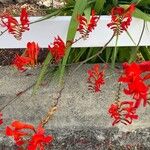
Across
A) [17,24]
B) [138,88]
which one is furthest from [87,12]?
[138,88]

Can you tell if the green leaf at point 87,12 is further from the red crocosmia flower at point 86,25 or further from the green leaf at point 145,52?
the green leaf at point 145,52

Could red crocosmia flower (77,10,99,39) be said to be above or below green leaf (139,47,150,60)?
above

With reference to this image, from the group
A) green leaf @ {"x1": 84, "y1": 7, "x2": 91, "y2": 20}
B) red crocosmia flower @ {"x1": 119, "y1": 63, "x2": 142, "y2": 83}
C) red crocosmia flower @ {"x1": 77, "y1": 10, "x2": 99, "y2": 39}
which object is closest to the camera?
red crocosmia flower @ {"x1": 119, "y1": 63, "x2": 142, "y2": 83}

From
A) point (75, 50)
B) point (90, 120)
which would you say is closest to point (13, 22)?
point (90, 120)

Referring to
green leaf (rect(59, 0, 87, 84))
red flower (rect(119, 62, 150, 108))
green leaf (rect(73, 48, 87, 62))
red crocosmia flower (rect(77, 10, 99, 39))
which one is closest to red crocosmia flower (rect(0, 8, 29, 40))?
red crocosmia flower (rect(77, 10, 99, 39))

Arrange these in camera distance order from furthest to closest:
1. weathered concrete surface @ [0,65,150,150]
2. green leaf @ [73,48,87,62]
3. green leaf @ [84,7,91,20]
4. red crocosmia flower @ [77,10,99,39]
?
green leaf @ [73,48,87,62], green leaf @ [84,7,91,20], weathered concrete surface @ [0,65,150,150], red crocosmia flower @ [77,10,99,39]

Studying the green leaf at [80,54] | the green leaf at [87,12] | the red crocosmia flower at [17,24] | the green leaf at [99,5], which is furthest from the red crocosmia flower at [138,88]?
the green leaf at [80,54]

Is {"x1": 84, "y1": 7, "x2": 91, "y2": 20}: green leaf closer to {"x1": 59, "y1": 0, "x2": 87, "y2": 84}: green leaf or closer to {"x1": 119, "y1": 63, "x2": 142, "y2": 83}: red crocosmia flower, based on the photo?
{"x1": 59, "y1": 0, "x2": 87, "y2": 84}: green leaf

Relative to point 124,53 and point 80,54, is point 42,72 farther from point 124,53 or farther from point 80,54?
point 124,53

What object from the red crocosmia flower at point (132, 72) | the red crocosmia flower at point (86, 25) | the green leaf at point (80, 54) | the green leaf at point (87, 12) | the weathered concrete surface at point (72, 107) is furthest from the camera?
the green leaf at point (80, 54)
